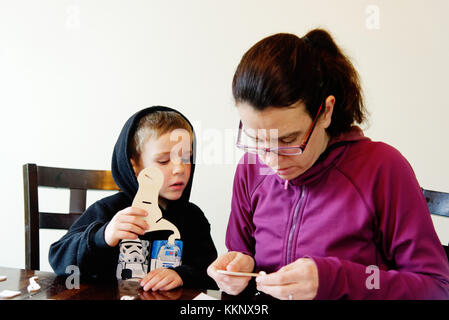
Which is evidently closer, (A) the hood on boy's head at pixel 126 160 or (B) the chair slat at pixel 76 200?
(A) the hood on boy's head at pixel 126 160

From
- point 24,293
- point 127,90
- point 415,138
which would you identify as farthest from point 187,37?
point 24,293

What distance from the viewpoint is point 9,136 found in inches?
79.2

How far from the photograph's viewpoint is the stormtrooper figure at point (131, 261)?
1.04 m

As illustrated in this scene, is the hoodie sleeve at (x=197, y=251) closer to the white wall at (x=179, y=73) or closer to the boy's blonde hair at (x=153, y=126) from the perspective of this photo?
the boy's blonde hair at (x=153, y=126)

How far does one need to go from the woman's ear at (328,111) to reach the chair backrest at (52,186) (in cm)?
83

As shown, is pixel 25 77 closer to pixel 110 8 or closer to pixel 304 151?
pixel 110 8

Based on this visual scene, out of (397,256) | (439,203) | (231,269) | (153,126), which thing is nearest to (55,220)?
(153,126)

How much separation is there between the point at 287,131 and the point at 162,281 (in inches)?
17.9

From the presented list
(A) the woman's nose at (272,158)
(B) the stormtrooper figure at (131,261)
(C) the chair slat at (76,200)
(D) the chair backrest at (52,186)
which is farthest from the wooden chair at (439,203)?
(C) the chair slat at (76,200)

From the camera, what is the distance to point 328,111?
827 mm

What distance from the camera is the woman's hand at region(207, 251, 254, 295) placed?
2.61 ft

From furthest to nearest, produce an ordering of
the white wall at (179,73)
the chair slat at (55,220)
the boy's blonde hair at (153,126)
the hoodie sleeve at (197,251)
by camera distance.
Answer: the white wall at (179,73)
the chair slat at (55,220)
the boy's blonde hair at (153,126)
the hoodie sleeve at (197,251)

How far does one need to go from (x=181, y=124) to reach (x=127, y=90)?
2.88 ft

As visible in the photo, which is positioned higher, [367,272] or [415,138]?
[415,138]
